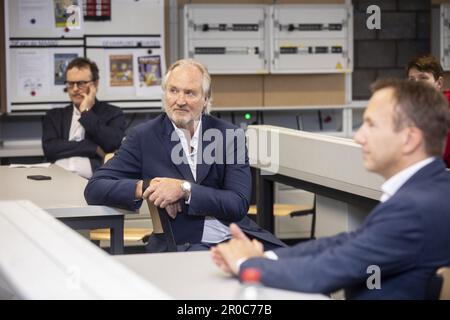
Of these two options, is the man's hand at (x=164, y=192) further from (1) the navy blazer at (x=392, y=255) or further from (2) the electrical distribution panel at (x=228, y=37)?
(2) the electrical distribution panel at (x=228, y=37)

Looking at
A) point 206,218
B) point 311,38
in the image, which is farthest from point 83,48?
point 206,218

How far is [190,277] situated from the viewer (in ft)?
6.07

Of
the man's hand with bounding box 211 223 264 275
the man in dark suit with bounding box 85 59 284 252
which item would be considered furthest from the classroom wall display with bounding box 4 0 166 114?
the man's hand with bounding box 211 223 264 275

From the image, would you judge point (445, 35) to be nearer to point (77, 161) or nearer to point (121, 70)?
point (121, 70)

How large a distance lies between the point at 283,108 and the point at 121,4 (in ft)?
5.19

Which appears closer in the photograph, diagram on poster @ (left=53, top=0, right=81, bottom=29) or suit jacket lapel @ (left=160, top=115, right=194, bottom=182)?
suit jacket lapel @ (left=160, top=115, right=194, bottom=182)

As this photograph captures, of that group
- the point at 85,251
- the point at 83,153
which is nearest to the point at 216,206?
the point at 85,251

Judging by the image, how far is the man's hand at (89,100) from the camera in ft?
18.2

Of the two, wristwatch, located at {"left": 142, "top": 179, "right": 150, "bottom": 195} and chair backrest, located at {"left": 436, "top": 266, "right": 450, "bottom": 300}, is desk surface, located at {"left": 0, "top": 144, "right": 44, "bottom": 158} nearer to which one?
wristwatch, located at {"left": 142, "top": 179, "right": 150, "bottom": 195}

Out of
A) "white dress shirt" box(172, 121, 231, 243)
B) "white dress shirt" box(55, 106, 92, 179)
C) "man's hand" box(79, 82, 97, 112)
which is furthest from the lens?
"man's hand" box(79, 82, 97, 112)

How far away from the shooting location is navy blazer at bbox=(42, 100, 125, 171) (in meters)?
5.39

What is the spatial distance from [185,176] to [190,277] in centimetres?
155

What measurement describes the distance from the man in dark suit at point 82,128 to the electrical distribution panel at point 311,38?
1965 millimetres

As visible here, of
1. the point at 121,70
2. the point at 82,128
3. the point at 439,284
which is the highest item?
the point at 121,70
